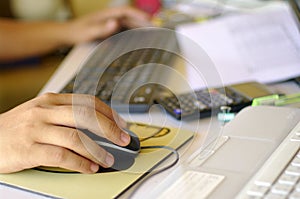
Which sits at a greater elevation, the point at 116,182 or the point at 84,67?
the point at 84,67

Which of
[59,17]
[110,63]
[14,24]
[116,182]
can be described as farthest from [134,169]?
[59,17]

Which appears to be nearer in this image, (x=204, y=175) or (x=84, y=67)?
(x=204, y=175)

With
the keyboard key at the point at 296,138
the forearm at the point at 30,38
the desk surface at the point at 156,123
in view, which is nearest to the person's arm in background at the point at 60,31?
the forearm at the point at 30,38

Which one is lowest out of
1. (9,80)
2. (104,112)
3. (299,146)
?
(299,146)

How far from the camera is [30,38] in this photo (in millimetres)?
1331

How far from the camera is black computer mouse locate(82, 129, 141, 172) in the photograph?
578 millimetres

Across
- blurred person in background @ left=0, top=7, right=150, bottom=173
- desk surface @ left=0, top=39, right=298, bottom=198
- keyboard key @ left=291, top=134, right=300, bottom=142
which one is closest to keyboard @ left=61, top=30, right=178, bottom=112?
desk surface @ left=0, top=39, right=298, bottom=198

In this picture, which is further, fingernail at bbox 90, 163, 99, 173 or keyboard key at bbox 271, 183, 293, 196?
fingernail at bbox 90, 163, 99, 173

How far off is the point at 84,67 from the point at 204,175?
52 centimetres

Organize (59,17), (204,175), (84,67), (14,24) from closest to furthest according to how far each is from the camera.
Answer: (204,175) < (84,67) < (14,24) < (59,17)

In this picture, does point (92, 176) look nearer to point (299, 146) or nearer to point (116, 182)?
point (116, 182)

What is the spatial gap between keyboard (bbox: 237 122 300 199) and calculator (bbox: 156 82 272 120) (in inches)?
7.1

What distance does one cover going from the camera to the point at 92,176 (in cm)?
56

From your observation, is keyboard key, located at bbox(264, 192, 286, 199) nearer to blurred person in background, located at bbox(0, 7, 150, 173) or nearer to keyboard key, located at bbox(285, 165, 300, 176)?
keyboard key, located at bbox(285, 165, 300, 176)
